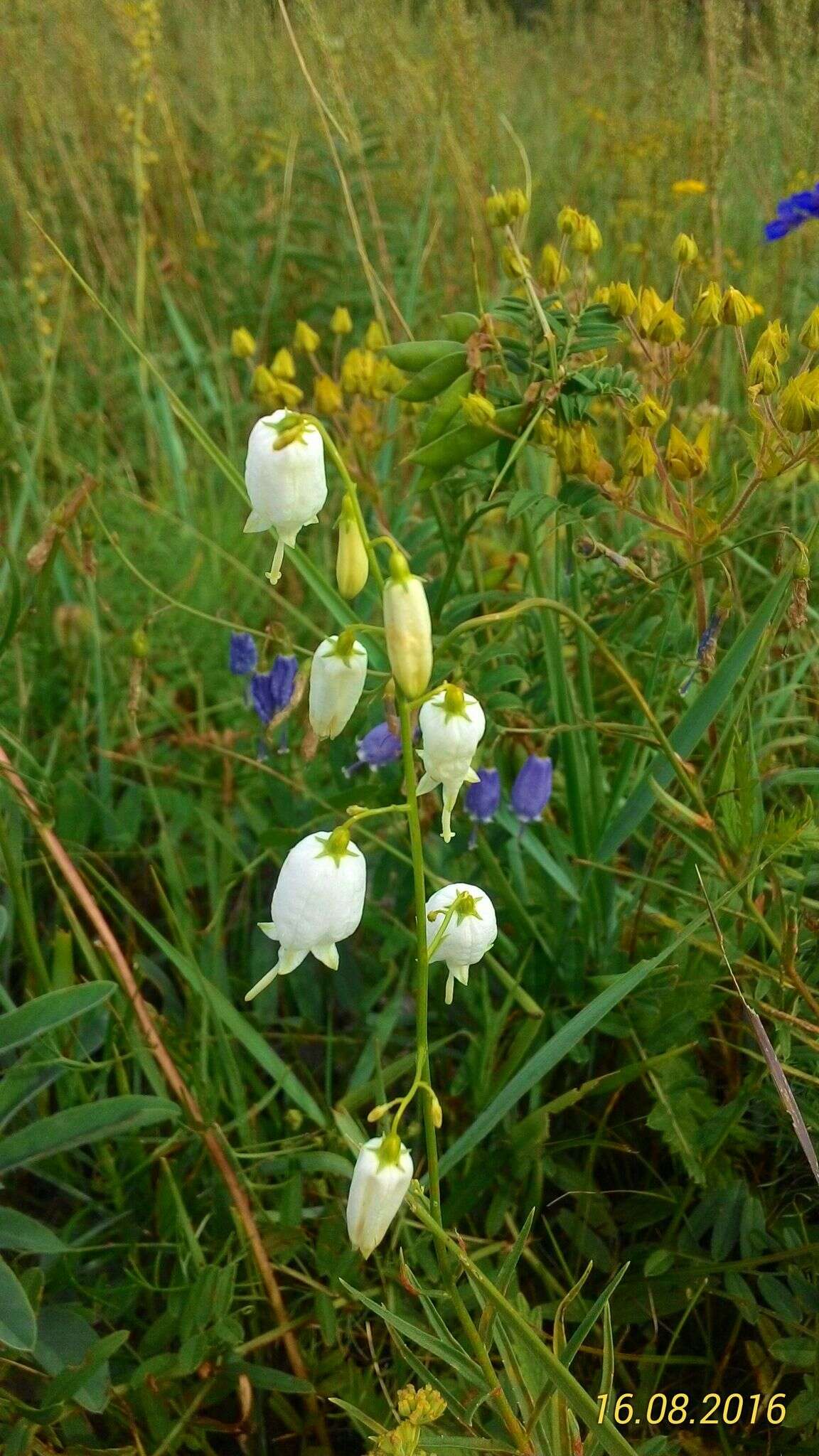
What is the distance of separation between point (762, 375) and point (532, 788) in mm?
454

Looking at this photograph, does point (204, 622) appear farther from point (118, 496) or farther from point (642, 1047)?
point (642, 1047)

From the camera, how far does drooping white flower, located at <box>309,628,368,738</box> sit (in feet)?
2.52

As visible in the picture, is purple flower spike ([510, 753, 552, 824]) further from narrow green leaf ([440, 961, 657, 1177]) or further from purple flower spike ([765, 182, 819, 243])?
purple flower spike ([765, 182, 819, 243])

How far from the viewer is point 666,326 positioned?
47.1 inches

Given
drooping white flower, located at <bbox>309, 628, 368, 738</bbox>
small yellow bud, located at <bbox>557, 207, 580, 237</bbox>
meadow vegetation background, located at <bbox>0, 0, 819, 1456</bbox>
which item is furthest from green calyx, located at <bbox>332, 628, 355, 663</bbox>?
small yellow bud, located at <bbox>557, 207, 580, 237</bbox>

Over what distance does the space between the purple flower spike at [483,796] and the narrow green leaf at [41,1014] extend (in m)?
0.42

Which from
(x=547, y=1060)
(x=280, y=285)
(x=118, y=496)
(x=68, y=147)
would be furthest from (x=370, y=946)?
(x=68, y=147)

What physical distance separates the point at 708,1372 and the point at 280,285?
2.58 meters

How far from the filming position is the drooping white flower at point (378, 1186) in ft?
2.35

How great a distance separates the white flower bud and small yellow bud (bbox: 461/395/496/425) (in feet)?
1.64

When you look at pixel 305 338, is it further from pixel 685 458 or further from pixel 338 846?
pixel 338 846

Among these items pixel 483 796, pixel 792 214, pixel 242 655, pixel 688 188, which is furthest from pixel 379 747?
pixel 688 188

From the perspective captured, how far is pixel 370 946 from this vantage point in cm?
151
